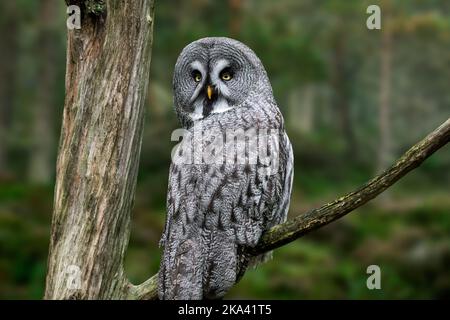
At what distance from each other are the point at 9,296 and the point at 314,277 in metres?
3.77

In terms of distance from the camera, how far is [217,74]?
3.11 m

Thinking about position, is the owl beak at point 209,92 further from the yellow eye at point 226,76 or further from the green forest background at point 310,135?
the green forest background at point 310,135

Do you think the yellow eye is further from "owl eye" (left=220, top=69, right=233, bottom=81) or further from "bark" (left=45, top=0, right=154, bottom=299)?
"bark" (left=45, top=0, right=154, bottom=299)

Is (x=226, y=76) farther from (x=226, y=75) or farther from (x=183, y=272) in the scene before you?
(x=183, y=272)

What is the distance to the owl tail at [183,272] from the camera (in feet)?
9.16

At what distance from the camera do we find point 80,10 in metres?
2.75

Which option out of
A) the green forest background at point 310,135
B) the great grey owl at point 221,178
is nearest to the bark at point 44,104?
the green forest background at point 310,135

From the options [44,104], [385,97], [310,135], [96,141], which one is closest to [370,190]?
[96,141]

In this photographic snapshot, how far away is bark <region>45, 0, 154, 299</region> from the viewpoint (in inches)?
109

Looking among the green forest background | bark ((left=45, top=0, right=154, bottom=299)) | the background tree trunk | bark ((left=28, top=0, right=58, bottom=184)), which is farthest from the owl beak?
bark ((left=28, top=0, right=58, bottom=184))

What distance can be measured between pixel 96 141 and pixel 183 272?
693mm
